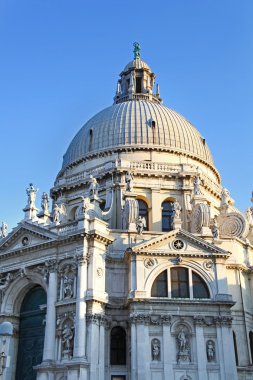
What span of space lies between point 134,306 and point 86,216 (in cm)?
642

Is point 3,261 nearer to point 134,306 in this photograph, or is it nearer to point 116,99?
point 134,306

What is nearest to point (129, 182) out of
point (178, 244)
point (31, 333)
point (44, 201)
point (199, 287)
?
point (178, 244)

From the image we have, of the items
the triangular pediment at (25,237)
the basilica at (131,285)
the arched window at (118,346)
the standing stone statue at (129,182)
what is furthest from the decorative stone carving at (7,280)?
the standing stone statue at (129,182)

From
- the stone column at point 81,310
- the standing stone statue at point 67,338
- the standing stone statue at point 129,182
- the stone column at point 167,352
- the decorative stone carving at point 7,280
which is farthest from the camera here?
the standing stone statue at point 129,182

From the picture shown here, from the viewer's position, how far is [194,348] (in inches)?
1224

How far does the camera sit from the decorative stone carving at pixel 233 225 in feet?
129

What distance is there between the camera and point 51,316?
32.2 meters

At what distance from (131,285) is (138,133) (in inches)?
648

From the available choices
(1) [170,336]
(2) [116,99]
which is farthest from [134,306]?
(2) [116,99]

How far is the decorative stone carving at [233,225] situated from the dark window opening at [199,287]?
7482 millimetres

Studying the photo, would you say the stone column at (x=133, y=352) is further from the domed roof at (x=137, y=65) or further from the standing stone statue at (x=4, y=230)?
the domed roof at (x=137, y=65)

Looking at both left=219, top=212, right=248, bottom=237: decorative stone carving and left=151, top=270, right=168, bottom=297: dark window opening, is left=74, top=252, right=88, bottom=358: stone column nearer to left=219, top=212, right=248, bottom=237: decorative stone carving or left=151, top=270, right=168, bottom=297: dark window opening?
left=151, top=270, right=168, bottom=297: dark window opening

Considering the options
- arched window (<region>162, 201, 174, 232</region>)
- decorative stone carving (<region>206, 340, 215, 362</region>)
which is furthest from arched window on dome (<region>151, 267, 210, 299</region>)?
arched window (<region>162, 201, 174, 232</region>)

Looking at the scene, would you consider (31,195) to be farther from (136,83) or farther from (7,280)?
(136,83)
